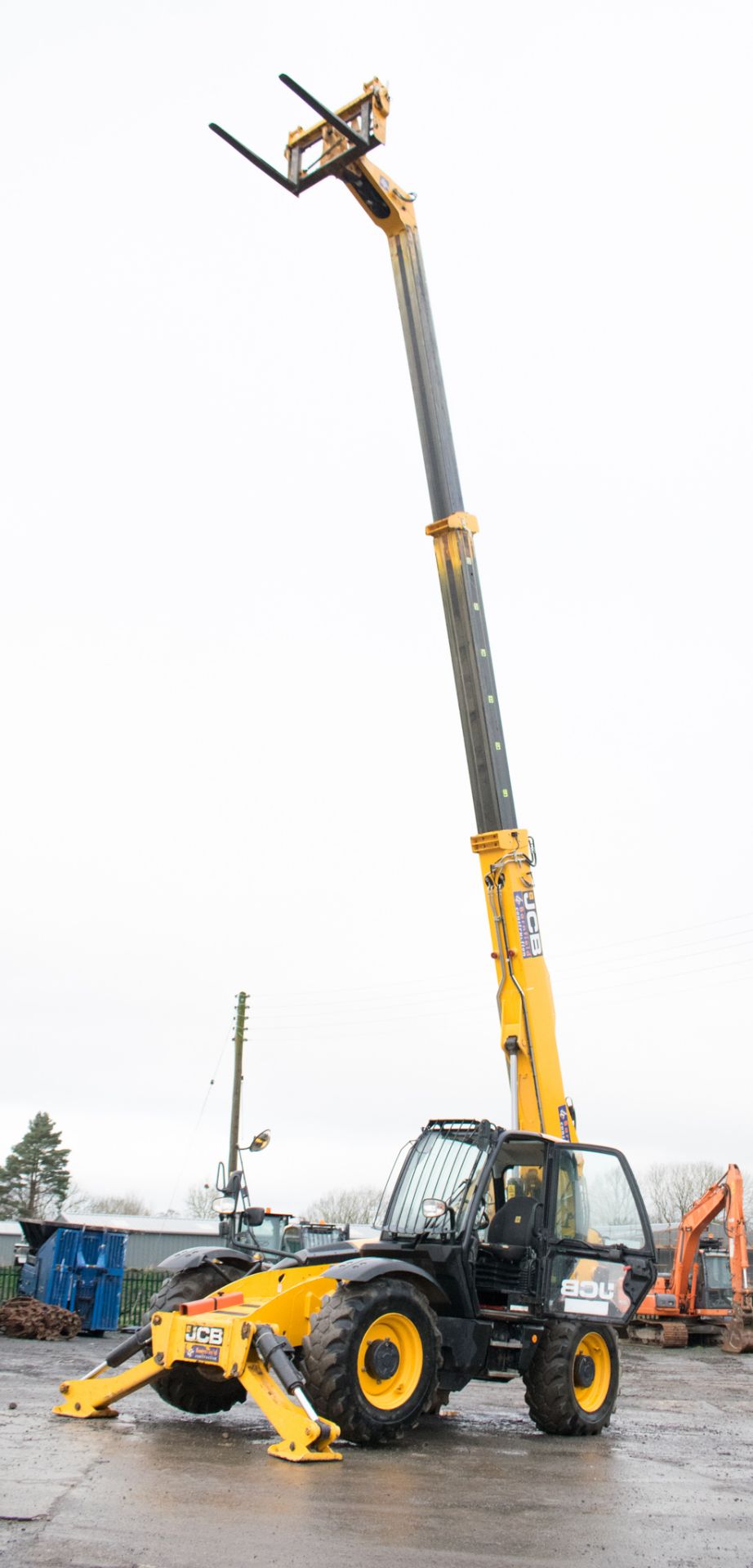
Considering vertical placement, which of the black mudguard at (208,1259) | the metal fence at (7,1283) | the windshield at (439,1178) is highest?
the metal fence at (7,1283)

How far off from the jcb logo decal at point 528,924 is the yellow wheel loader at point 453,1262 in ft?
0.05

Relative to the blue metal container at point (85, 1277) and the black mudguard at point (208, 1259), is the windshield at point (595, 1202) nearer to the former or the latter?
the black mudguard at point (208, 1259)

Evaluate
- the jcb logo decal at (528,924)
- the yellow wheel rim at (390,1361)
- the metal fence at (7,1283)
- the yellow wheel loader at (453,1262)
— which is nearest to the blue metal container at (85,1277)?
the metal fence at (7,1283)

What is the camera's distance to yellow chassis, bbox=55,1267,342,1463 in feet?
23.1

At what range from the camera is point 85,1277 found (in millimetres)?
18734

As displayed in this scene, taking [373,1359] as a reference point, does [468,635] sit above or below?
above

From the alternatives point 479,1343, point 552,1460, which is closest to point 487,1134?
point 479,1343

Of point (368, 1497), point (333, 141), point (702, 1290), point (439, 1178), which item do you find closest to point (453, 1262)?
point (439, 1178)

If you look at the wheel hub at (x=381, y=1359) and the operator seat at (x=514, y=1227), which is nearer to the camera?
the wheel hub at (x=381, y=1359)

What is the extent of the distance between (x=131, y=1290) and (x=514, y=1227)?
1449 cm

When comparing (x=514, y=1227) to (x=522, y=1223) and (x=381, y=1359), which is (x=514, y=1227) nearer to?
(x=522, y=1223)

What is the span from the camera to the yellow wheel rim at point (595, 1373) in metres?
9.48

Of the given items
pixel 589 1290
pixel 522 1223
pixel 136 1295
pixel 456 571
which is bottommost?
pixel 589 1290

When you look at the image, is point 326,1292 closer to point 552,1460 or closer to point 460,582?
point 552,1460
